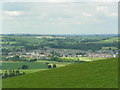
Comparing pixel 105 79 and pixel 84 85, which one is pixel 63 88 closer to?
pixel 84 85

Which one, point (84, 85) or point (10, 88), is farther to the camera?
point (10, 88)

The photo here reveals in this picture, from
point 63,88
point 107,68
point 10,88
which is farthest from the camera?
point 107,68

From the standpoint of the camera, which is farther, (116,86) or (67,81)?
(67,81)

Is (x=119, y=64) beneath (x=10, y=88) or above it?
above

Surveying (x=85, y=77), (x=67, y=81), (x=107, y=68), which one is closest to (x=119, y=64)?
(x=107, y=68)

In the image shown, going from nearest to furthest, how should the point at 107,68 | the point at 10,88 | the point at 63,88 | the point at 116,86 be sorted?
1. the point at 116,86
2. the point at 63,88
3. the point at 10,88
4. the point at 107,68

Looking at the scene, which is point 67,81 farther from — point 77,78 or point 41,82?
point 41,82

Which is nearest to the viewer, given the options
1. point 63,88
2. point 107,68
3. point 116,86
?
point 116,86

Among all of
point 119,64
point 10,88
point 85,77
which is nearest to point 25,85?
point 10,88
